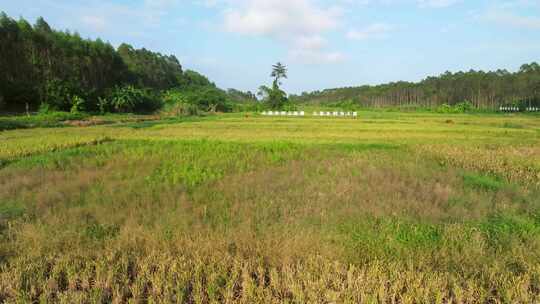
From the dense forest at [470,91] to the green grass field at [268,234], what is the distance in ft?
338

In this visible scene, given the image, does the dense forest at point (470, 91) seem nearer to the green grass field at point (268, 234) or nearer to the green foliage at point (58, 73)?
the green foliage at point (58, 73)

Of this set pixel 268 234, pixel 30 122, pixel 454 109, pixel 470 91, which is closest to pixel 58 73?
pixel 30 122

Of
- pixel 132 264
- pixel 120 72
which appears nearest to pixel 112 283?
pixel 132 264

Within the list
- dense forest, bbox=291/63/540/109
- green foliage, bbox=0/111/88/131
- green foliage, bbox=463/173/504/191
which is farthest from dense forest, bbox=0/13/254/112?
dense forest, bbox=291/63/540/109

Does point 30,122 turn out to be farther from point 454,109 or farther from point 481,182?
point 454,109

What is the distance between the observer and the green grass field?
313 centimetres

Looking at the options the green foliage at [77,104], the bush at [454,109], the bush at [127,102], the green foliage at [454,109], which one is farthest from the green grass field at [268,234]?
the bush at [454,109]

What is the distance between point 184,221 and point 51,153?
9574 millimetres

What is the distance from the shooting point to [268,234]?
421 centimetres

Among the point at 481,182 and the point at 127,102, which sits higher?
the point at 127,102

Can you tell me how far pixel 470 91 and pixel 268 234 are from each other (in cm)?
11903

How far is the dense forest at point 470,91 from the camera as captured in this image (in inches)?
3482

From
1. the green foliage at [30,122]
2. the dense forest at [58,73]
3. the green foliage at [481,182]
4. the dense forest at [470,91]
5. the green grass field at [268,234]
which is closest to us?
the green grass field at [268,234]

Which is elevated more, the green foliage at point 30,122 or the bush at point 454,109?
the bush at point 454,109
